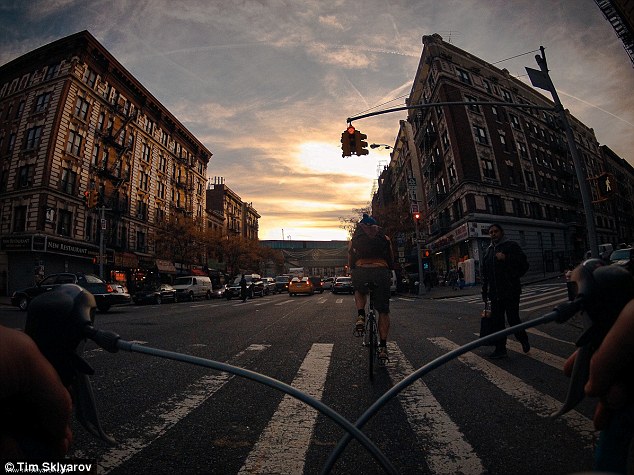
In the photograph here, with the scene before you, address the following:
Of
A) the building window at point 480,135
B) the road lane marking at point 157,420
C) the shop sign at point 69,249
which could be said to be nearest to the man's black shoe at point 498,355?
the road lane marking at point 157,420

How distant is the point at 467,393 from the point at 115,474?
310 cm

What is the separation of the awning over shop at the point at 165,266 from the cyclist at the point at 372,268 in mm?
37355

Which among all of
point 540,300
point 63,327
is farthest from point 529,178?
point 63,327

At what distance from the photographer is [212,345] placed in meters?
6.34

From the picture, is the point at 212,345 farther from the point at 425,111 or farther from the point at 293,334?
the point at 425,111

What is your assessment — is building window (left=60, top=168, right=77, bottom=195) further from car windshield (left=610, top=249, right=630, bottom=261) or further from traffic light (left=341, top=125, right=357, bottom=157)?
car windshield (left=610, top=249, right=630, bottom=261)

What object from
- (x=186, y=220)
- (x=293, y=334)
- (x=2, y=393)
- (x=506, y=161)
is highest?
(x=506, y=161)

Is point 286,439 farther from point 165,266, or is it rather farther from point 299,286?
point 165,266

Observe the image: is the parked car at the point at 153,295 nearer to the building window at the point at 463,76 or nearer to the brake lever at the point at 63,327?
the brake lever at the point at 63,327

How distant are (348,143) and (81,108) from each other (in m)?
29.1

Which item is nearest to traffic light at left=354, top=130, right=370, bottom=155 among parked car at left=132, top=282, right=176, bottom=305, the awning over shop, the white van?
parked car at left=132, top=282, right=176, bottom=305

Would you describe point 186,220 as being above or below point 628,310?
above

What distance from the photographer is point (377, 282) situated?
480 cm

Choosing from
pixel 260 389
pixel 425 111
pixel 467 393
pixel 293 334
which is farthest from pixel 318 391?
pixel 425 111
